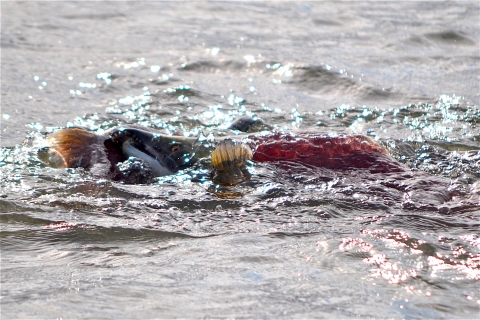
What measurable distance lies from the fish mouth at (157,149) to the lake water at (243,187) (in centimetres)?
8

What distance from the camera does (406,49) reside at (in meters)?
6.72

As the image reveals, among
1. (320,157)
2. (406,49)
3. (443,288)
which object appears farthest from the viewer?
(406,49)

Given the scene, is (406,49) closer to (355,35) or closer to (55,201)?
(355,35)

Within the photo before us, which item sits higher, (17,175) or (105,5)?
(105,5)

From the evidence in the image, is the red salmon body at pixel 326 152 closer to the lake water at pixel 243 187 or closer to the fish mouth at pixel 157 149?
the lake water at pixel 243 187

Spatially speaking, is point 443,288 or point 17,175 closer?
point 443,288

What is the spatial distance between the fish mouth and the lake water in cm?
8

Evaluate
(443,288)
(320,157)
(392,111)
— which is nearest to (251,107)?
(392,111)

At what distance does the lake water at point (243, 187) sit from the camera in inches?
101

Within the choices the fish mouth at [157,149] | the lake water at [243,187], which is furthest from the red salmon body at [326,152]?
the fish mouth at [157,149]

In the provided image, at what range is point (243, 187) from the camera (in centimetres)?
365

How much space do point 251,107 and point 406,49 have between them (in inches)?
86.8

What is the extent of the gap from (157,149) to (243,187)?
20.4 inches

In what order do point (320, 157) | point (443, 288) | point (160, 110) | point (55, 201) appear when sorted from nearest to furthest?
1. point (443, 288)
2. point (55, 201)
3. point (320, 157)
4. point (160, 110)
